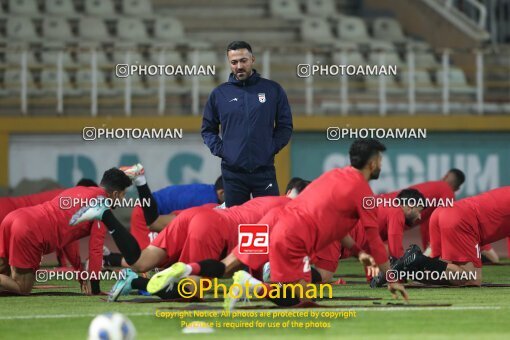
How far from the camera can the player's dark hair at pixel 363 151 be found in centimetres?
1170

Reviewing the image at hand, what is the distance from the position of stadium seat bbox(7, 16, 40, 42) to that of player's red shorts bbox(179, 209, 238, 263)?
47.9 ft

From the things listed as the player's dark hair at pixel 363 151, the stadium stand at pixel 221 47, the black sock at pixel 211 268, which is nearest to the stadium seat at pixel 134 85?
the stadium stand at pixel 221 47

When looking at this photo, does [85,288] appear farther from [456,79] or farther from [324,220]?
[456,79]

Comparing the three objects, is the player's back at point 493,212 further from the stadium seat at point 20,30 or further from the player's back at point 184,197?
the stadium seat at point 20,30

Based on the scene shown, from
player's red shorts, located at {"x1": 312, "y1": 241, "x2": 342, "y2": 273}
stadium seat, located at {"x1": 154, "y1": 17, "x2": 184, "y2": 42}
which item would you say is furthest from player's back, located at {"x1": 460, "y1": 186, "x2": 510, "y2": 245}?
stadium seat, located at {"x1": 154, "y1": 17, "x2": 184, "y2": 42}

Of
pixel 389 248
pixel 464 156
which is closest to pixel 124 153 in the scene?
pixel 464 156

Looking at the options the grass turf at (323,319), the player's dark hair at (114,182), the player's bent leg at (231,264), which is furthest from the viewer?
the player's dark hair at (114,182)

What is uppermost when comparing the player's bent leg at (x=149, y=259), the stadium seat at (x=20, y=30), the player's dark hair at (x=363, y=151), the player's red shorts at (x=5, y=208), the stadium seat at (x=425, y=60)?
the stadium seat at (x=20, y=30)

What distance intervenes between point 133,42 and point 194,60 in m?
3.10

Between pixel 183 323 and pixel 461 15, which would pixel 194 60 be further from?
pixel 183 323

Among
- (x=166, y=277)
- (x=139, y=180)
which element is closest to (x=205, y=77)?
(x=139, y=180)

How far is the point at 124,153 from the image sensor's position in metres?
24.6

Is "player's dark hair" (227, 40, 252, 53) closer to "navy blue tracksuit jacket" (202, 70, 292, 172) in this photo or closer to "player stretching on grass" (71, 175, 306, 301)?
"navy blue tracksuit jacket" (202, 70, 292, 172)

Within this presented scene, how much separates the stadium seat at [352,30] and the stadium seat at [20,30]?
6003 millimetres
